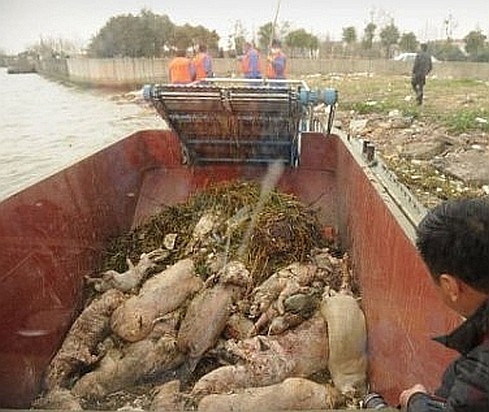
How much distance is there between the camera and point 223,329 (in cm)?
223

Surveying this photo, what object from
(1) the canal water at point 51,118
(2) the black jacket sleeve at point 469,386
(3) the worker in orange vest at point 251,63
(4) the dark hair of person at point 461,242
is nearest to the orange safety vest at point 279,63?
(3) the worker in orange vest at point 251,63

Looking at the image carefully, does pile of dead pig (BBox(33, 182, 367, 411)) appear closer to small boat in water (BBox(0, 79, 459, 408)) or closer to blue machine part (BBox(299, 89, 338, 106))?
small boat in water (BBox(0, 79, 459, 408))

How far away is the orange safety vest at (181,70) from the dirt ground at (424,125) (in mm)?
1081

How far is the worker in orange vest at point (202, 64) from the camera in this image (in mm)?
4239

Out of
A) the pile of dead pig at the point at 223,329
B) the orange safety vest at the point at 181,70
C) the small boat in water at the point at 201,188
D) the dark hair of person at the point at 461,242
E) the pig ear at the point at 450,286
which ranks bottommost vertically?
the pile of dead pig at the point at 223,329

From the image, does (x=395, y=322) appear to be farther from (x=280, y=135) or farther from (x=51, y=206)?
(x=280, y=135)

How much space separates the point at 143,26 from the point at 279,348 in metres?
2.81

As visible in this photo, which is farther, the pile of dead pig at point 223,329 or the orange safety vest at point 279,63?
the orange safety vest at point 279,63

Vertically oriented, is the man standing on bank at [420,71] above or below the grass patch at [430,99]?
above

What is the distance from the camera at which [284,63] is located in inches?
158

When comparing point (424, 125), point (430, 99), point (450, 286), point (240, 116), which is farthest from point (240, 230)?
point (430, 99)

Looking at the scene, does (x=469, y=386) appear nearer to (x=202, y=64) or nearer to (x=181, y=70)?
(x=202, y=64)

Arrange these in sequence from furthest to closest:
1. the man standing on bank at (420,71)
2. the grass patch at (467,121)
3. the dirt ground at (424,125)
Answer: the grass patch at (467,121), the man standing on bank at (420,71), the dirt ground at (424,125)

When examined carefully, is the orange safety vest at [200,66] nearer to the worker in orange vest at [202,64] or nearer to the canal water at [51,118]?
the worker in orange vest at [202,64]
